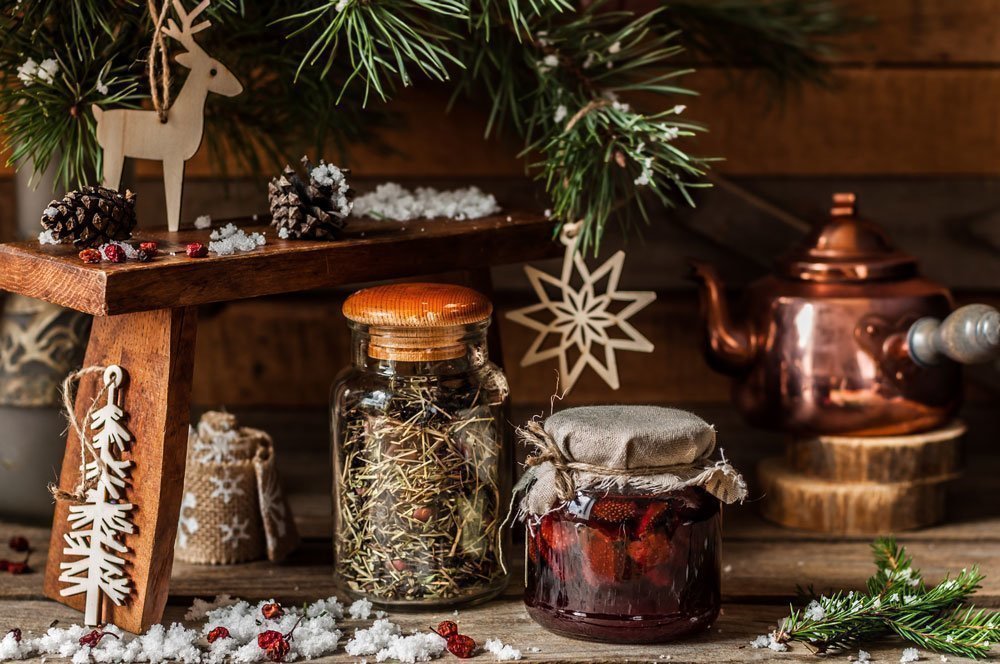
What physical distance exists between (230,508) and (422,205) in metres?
0.35

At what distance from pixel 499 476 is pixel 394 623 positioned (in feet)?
0.50

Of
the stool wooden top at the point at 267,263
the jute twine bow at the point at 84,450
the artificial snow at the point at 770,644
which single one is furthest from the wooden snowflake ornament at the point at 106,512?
the artificial snow at the point at 770,644

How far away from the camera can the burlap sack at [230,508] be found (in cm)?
111

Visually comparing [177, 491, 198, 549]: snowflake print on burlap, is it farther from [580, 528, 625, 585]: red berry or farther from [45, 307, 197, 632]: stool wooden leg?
[580, 528, 625, 585]: red berry

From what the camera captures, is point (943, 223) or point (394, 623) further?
point (943, 223)

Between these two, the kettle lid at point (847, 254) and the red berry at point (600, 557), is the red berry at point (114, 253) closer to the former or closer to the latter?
the red berry at point (600, 557)

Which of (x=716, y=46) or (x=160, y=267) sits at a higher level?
(x=716, y=46)

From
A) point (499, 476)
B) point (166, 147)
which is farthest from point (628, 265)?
point (166, 147)

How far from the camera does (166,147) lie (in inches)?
39.5

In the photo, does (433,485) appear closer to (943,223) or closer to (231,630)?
(231,630)

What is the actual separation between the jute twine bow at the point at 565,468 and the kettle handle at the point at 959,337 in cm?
36

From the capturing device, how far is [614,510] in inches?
35.2

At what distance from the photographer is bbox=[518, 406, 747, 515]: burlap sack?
89cm

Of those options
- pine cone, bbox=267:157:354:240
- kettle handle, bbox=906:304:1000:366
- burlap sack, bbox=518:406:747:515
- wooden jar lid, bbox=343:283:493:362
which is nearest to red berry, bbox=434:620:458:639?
burlap sack, bbox=518:406:747:515
